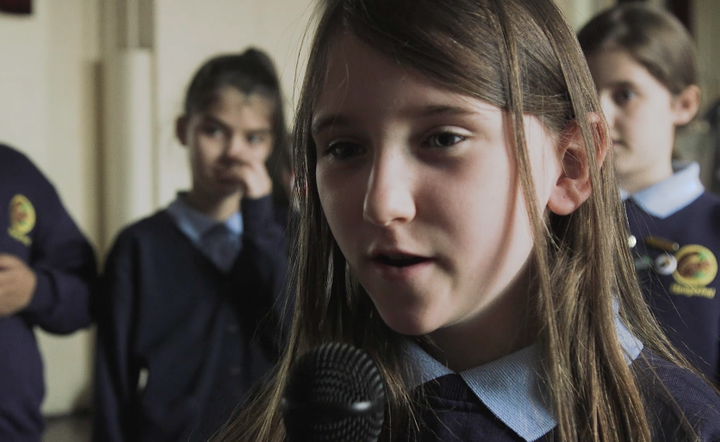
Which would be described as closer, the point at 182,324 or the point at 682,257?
the point at 682,257

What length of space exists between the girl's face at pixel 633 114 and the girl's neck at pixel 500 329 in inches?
30.9

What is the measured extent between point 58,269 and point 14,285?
0.18 metres

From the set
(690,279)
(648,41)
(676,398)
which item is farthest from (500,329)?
(648,41)

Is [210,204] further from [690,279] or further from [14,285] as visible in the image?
[690,279]

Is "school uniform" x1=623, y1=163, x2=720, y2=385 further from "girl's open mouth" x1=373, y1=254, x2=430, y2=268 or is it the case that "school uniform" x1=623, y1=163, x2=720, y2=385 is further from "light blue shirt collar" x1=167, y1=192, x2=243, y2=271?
"light blue shirt collar" x1=167, y1=192, x2=243, y2=271

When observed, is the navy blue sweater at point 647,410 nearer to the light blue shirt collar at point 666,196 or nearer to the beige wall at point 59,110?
the light blue shirt collar at point 666,196

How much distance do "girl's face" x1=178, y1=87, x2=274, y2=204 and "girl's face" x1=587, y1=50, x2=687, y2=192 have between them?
774mm

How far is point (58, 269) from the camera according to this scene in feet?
5.60

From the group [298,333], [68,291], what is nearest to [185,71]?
[68,291]

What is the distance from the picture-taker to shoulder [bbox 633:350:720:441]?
727 mm

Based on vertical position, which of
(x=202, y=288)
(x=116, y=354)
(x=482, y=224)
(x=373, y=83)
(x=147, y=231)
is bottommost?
(x=116, y=354)


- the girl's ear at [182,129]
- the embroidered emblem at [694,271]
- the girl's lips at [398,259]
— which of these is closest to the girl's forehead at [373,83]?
the girl's lips at [398,259]

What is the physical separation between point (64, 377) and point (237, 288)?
220 cm

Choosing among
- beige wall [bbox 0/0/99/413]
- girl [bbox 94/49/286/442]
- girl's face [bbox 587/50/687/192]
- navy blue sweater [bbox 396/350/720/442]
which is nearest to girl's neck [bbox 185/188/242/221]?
girl [bbox 94/49/286/442]
